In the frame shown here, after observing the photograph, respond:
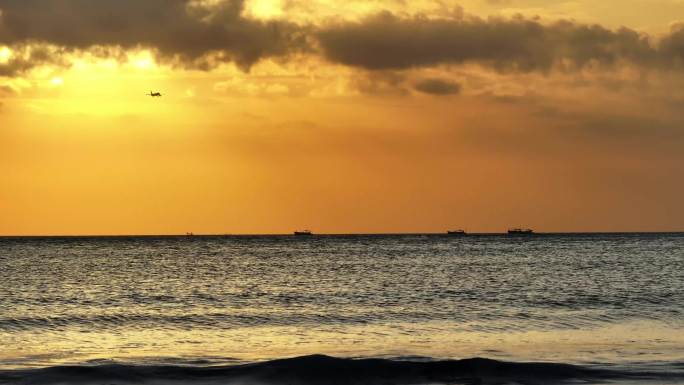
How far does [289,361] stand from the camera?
36.8 m

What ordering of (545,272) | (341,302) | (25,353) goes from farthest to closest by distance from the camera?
(545,272)
(341,302)
(25,353)

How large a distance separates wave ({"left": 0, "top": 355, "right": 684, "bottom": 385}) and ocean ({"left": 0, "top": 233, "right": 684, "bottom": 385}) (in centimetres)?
7

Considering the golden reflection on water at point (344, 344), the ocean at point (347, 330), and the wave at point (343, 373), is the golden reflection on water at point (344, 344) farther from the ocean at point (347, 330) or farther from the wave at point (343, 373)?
the wave at point (343, 373)

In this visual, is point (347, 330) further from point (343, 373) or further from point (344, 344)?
point (343, 373)

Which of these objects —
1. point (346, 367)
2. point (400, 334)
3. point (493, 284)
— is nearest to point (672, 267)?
point (493, 284)

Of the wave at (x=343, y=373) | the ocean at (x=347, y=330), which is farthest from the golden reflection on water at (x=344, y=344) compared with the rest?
the wave at (x=343, y=373)

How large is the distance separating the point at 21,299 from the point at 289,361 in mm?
40864

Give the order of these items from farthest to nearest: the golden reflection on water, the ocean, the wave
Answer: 1. the golden reflection on water
2. the ocean
3. the wave

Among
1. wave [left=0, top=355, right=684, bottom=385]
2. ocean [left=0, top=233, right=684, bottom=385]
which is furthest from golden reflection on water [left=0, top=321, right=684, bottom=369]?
wave [left=0, top=355, right=684, bottom=385]

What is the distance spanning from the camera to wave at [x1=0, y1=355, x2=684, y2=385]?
33.9 m

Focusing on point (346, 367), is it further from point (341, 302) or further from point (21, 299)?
point (21, 299)

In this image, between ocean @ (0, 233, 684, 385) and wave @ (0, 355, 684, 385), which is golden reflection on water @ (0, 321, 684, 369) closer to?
ocean @ (0, 233, 684, 385)

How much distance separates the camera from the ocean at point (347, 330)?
35.5 meters

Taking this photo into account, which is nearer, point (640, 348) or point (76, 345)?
point (640, 348)
